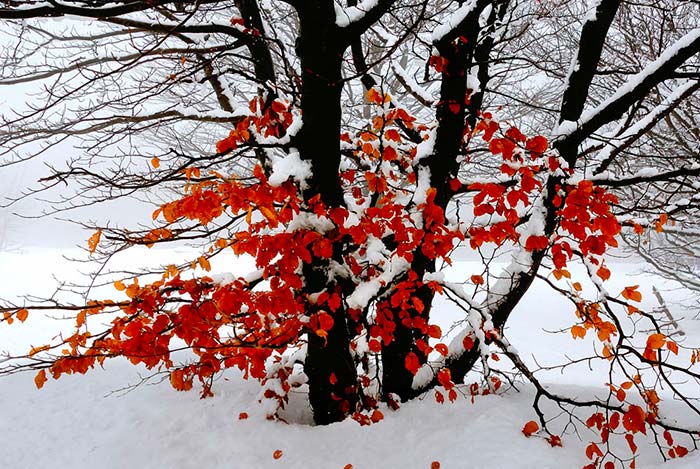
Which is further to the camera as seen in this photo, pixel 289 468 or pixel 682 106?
pixel 682 106

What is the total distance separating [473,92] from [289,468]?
12.3 feet

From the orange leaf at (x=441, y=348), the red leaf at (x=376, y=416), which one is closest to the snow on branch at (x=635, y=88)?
the orange leaf at (x=441, y=348)

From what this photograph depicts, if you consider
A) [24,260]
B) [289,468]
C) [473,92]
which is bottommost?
[289,468]

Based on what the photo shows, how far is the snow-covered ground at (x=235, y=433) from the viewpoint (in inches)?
126

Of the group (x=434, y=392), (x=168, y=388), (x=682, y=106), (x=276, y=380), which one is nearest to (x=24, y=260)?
(x=168, y=388)

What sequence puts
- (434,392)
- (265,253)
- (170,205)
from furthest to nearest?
(434,392)
(265,253)
(170,205)

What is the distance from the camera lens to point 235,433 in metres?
3.81

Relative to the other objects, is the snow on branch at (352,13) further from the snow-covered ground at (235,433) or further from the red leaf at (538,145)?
the snow-covered ground at (235,433)

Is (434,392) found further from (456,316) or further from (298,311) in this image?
(456,316)

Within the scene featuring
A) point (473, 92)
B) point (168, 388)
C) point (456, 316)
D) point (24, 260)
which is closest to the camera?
point (473, 92)

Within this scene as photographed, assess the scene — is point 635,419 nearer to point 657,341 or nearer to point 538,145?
Result: point 657,341

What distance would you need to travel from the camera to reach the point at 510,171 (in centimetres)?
361

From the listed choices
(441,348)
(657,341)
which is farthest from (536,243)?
(441,348)

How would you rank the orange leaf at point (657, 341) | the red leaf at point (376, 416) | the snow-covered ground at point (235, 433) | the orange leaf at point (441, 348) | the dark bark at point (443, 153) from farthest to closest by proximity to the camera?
1. the orange leaf at point (441, 348)
2. the red leaf at point (376, 416)
3. the dark bark at point (443, 153)
4. the snow-covered ground at point (235, 433)
5. the orange leaf at point (657, 341)
